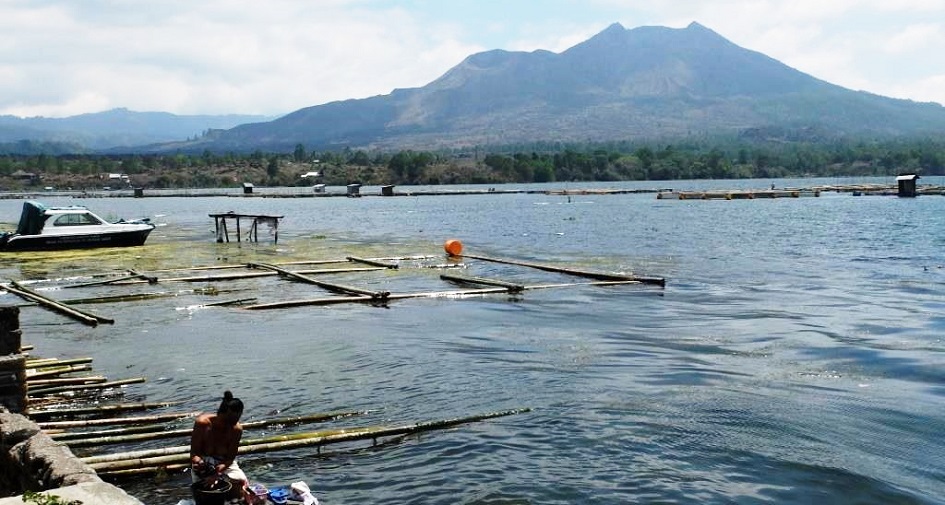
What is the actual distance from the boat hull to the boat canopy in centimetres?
61

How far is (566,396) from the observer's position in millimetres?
19109

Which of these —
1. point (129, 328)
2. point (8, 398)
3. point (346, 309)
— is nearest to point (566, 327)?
point (346, 309)

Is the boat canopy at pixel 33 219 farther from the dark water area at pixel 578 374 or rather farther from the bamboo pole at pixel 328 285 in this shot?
the bamboo pole at pixel 328 285

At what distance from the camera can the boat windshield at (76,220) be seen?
51.8 m

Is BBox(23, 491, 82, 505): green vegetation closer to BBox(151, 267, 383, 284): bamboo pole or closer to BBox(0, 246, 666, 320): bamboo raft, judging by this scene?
BBox(0, 246, 666, 320): bamboo raft

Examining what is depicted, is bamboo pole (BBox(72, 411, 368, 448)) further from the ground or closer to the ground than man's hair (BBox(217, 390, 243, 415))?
closer to the ground

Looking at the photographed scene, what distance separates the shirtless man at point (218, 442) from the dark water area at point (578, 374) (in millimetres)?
2093

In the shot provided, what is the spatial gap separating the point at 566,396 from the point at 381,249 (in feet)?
121

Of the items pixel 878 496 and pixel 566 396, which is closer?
pixel 878 496

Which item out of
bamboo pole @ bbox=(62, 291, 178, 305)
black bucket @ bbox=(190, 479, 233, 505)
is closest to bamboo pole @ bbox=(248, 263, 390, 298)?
bamboo pole @ bbox=(62, 291, 178, 305)

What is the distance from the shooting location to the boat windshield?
2039 inches

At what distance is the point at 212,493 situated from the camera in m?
10.4

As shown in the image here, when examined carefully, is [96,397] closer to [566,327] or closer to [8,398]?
[8,398]

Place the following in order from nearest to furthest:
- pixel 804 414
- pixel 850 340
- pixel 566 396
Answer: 1. pixel 804 414
2. pixel 566 396
3. pixel 850 340
